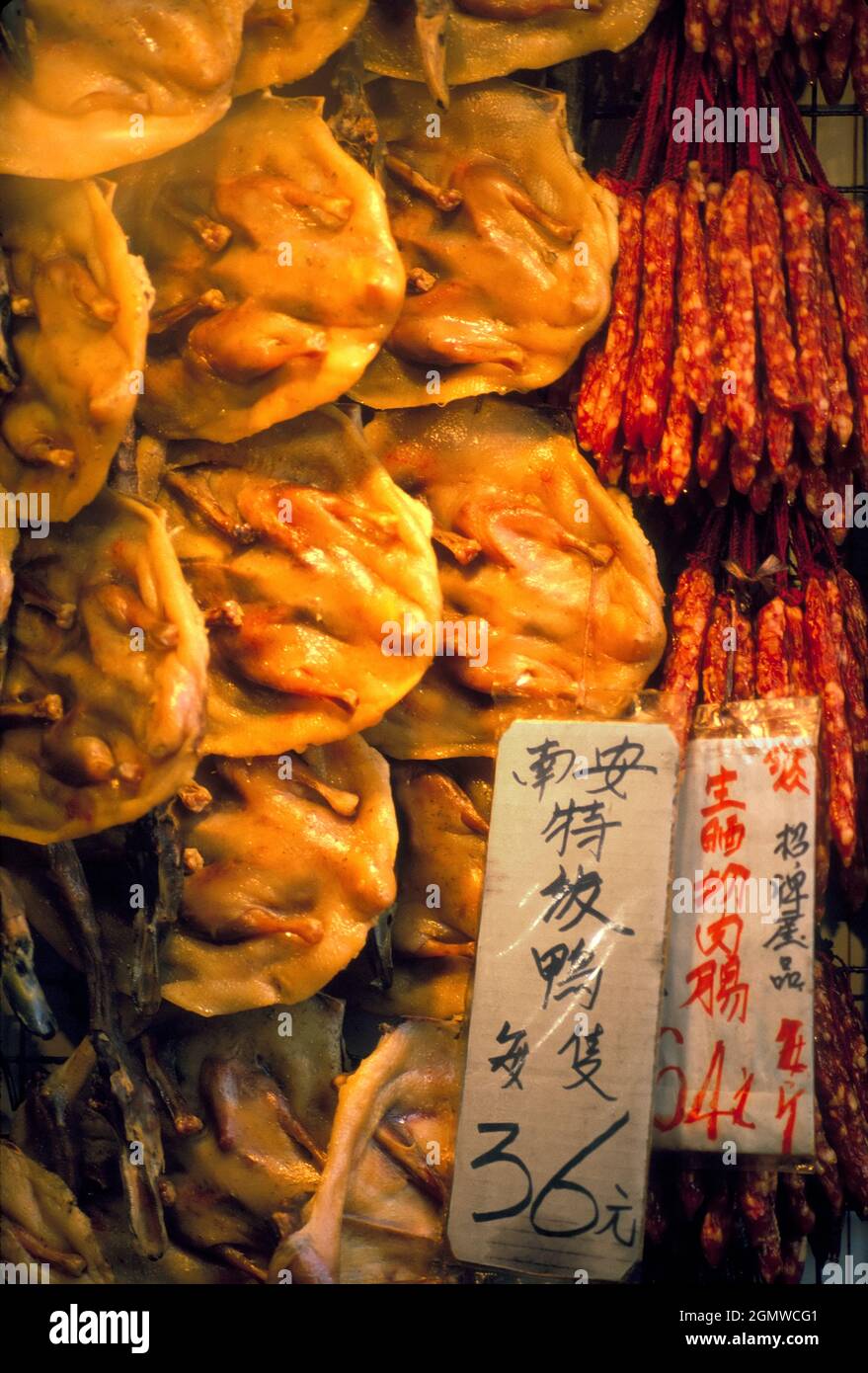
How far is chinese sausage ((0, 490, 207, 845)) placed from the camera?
2.82m

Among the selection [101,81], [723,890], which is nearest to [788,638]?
[723,890]

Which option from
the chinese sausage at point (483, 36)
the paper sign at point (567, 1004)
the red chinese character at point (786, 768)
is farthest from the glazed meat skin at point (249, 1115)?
the chinese sausage at point (483, 36)

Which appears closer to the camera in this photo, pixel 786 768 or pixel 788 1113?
pixel 788 1113

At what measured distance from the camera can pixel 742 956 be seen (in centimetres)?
307

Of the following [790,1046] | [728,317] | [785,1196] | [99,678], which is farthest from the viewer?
[728,317]

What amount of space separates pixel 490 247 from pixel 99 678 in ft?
4.64

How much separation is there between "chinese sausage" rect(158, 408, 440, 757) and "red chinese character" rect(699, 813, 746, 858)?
0.74 m

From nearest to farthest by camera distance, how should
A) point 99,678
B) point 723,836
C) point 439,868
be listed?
1. point 99,678
2. point 723,836
3. point 439,868

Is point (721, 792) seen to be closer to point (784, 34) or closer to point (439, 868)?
point (439, 868)

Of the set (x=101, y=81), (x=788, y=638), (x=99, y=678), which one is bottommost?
(x=99, y=678)

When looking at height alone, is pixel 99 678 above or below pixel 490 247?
below

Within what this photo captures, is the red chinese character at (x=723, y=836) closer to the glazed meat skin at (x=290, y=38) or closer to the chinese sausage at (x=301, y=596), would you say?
the chinese sausage at (x=301, y=596)
